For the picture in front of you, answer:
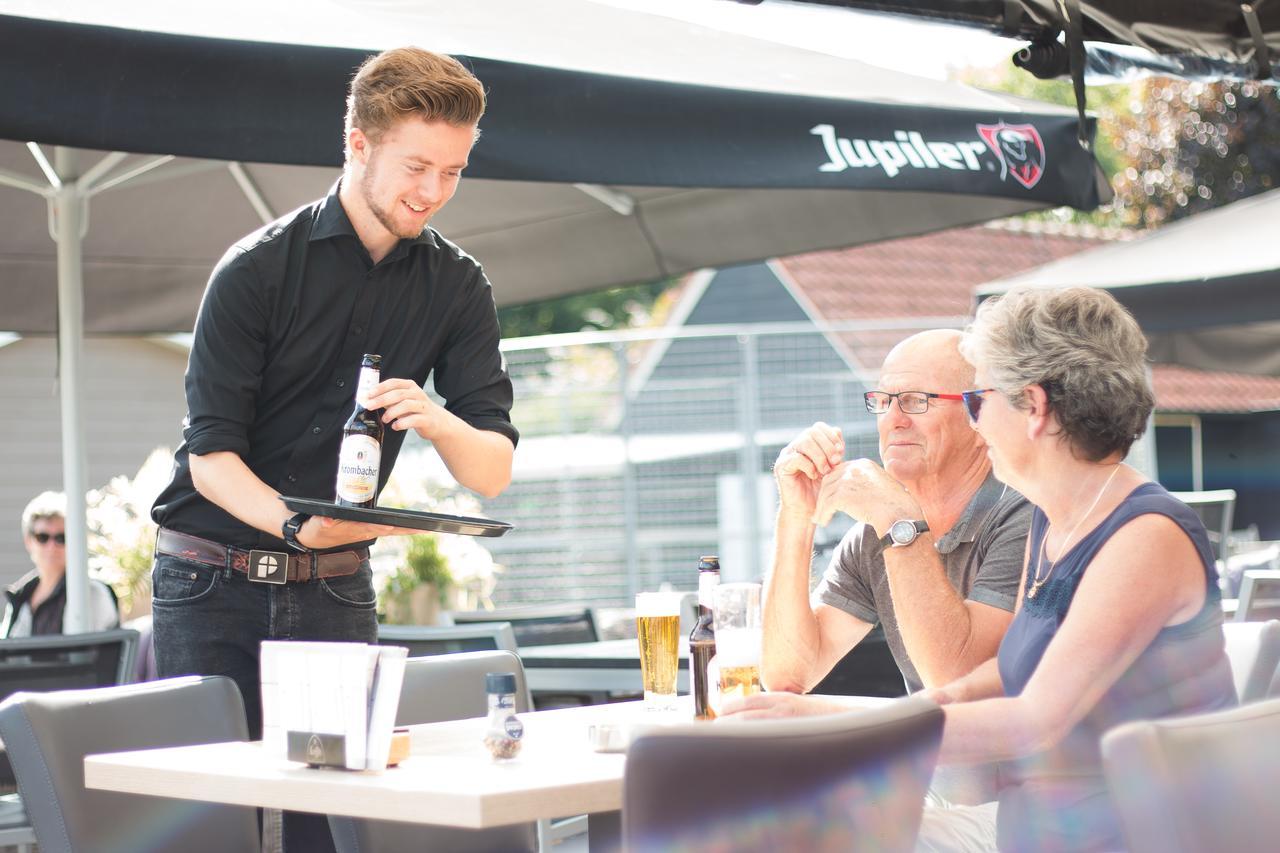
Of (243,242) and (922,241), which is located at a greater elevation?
(922,241)

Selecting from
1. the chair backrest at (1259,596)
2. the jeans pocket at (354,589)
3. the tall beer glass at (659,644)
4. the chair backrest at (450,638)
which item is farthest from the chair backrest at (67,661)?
the chair backrest at (1259,596)

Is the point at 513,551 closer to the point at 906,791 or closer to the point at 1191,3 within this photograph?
the point at 1191,3

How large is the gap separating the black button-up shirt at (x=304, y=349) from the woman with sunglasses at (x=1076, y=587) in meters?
1.08

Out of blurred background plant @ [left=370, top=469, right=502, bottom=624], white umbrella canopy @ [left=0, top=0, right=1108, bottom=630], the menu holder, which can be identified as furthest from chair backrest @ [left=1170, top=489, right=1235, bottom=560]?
the menu holder

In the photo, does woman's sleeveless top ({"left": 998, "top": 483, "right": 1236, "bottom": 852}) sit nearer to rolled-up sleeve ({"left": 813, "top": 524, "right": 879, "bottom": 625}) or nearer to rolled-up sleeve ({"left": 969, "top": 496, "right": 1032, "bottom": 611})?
rolled-up sleeve ({"left": 969, "top": 496, "right": 1032, "bottom": 611})

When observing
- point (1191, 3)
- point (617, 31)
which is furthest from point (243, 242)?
point (1191, 3)

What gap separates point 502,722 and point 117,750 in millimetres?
790

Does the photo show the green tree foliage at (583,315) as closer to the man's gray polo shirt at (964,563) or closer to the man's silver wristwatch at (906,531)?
the man's gray polo shirt at (964,563)

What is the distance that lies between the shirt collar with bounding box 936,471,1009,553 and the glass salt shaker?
1.04 meters

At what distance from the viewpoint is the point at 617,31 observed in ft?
13.0

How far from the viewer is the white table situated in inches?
64.5

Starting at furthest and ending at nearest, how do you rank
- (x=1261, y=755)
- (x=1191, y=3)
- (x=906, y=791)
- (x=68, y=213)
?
1. (x=68, y=213)
2. (x=1191, y=3)
3. (x=906, y=791)
4. (x=1261, y=755)

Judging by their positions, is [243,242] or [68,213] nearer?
[243,242]

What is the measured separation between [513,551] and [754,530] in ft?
4.65
